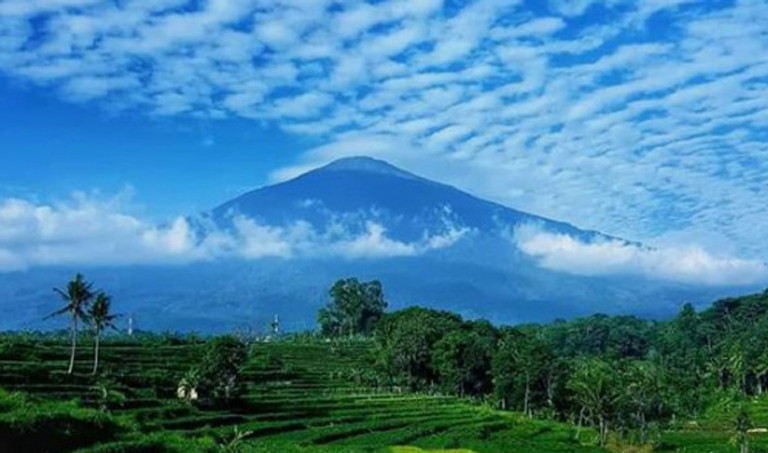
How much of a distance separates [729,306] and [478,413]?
97047 mm

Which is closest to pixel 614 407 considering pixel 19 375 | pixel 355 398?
pixel 355 398

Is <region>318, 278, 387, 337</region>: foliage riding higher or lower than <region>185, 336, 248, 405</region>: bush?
higher

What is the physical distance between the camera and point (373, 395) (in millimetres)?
77750

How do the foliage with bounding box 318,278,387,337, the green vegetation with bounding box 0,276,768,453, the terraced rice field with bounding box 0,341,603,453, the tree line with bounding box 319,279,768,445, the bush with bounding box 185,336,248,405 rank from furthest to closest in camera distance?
the foliage with bounding box 318,278,387,337
the tree line with bounding box 319,279,768,445
the bush with bounding box 185,336,248,405
the terraced rice field with bounding box 0,341,603,453
the green vegetation with bounding box 0,276,768,453

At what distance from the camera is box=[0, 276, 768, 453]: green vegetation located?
4312 cm

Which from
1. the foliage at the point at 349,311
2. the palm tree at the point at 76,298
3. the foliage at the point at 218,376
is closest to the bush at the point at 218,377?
the foliage at the point at 218,376

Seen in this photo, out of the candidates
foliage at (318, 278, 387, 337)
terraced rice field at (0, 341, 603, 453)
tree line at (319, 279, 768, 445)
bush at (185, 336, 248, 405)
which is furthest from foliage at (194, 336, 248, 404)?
foliage at (318, 278, 387, 337)

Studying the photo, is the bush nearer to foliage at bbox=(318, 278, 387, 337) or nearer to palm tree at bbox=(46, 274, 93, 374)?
palm tree at bbox=(46, 274, 93, 374)

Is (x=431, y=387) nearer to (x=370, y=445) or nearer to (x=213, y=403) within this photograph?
(x=213, y=403)

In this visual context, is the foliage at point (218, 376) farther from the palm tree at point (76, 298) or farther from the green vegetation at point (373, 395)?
the palm tree at point (76, 298)

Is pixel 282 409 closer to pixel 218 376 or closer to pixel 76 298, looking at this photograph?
pixel 218 376

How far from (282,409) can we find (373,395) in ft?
57.8

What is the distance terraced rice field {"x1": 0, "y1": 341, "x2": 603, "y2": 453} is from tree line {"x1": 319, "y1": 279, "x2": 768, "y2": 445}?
5870 mm

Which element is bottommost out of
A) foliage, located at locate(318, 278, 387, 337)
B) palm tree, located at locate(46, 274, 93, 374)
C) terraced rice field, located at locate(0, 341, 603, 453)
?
terraced rice field, located at locate(0, 341, 603, 453)
